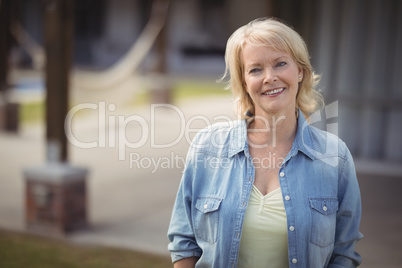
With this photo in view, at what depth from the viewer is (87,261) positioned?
396cm

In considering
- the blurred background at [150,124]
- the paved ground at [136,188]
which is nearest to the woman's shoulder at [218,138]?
the paved ground at [136,188]

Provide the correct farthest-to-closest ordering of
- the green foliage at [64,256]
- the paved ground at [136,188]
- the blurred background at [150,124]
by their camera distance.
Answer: the blurred background at [150,124] → the paved ground at [136,188] → the green foliage at [64,256]

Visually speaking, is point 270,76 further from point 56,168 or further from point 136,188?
point 136,188

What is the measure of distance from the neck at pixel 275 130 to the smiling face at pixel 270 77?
0.09ft

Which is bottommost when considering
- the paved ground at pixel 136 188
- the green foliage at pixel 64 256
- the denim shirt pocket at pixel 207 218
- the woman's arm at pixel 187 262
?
the green foliage at pixel 64 256

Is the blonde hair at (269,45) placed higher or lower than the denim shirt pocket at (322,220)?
higher

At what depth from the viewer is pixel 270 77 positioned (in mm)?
1934

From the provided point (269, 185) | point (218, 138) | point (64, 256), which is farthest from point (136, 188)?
point (269, 185)

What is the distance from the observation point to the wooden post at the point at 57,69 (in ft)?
14.5

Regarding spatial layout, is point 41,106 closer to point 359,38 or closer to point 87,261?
point 359,38

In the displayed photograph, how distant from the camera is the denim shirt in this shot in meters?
1.90

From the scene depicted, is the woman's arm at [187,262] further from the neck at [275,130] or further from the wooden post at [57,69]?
the wooden post at [57,69]

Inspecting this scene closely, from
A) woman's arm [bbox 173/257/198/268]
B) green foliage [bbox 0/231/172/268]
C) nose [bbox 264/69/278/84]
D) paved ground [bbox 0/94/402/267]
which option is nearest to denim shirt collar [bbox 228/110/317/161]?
nose [bbox 264/69/278/84]

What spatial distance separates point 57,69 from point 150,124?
5.05 metres
